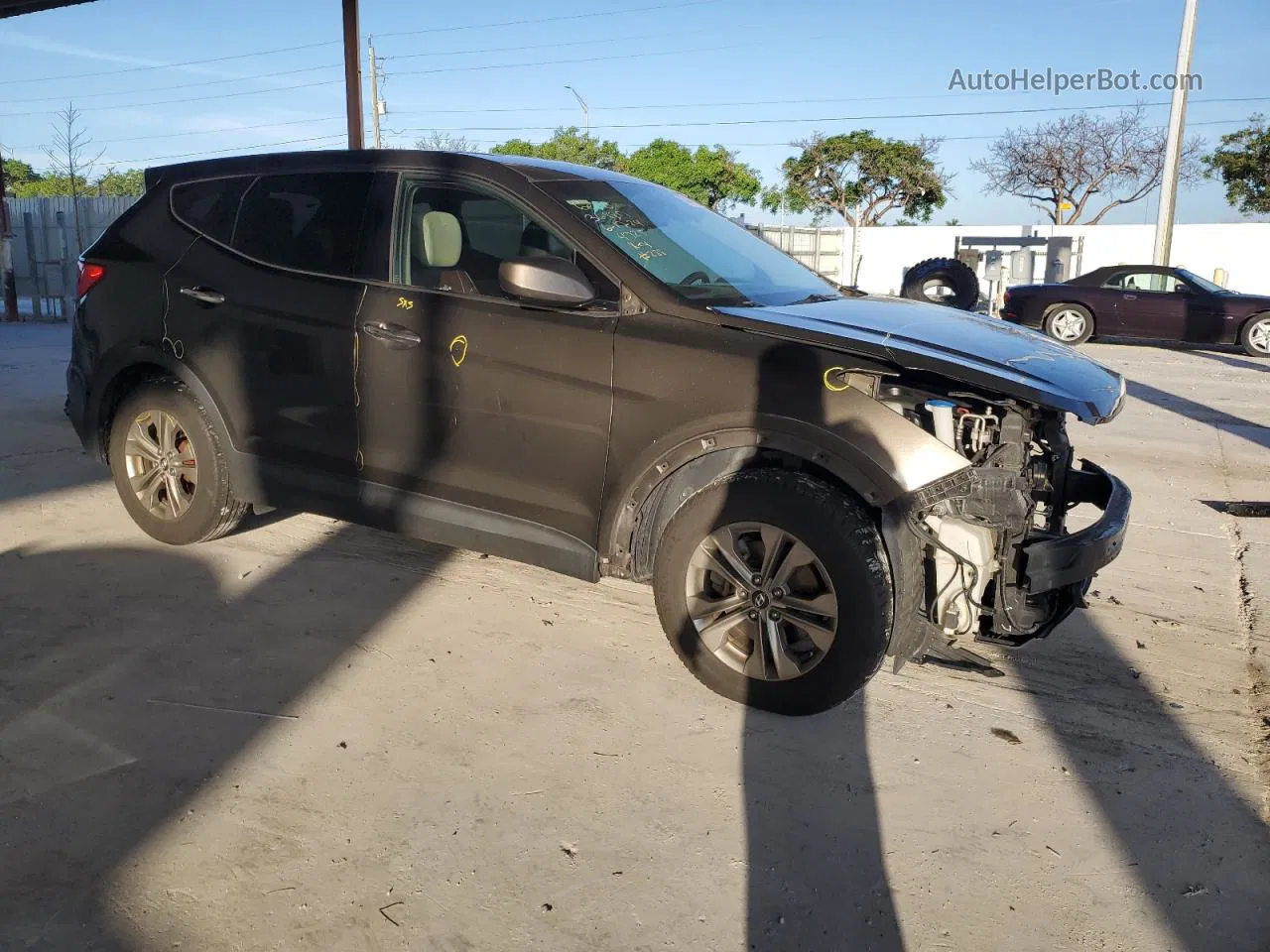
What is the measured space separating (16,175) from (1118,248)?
57.3 m

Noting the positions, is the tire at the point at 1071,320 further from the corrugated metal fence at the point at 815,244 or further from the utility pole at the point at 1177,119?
the corrugated metal fence at the point at 815,244

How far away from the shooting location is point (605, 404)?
12.3ft

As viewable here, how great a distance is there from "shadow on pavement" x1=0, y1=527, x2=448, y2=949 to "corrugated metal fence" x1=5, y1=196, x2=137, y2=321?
15.4 metres

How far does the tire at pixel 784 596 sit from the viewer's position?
11.0 ft

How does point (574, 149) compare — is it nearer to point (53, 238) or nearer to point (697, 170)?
point (697, 170)

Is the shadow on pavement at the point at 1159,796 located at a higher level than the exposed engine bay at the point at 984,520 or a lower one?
lower

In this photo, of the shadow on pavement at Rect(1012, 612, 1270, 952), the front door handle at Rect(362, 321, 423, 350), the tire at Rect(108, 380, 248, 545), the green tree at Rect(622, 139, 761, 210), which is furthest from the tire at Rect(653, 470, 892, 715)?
the green tree at Rect(622, 139, 761, 210)

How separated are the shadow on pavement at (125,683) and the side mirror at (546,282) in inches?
61.9

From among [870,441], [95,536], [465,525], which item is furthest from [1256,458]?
[95,536]

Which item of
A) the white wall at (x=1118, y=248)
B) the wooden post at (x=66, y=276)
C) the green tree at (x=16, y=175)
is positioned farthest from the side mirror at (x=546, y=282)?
the green tree at (x=16, y=175)

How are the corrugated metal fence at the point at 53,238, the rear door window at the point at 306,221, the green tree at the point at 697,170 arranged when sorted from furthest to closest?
the green tree at the point at 697,170 → the corrugated metal fence at the point at 53,238 → the rear door window at the point at 306,221

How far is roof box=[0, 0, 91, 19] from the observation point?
12.6m

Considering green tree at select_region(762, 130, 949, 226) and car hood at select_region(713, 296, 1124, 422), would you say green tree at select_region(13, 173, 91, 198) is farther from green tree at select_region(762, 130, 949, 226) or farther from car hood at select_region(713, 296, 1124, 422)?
car hood at select_region(713, 296, 1124, 422)

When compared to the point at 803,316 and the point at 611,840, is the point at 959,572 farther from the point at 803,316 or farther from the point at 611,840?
the point at 611,840
